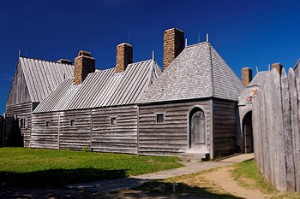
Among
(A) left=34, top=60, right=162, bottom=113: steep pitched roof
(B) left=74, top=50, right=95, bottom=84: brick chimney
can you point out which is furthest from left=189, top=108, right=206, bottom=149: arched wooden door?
(B) left=74, top=50, right=95, bottom=84: brick chimney

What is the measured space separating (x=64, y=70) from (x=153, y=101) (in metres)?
18.9

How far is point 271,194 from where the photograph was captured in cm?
697

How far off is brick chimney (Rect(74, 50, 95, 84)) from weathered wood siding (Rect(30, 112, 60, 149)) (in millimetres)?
3712

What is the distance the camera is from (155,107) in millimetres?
18312

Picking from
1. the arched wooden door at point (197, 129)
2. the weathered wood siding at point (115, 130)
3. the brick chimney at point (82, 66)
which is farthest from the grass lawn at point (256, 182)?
the brick chimney at point (82, 66)

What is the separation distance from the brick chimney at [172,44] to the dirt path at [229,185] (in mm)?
10670

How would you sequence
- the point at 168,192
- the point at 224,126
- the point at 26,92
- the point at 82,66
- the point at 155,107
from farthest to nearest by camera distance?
the point at 26,92, the point at 82,66, the point at 155,107, the point at 224,126, the point at 168,192

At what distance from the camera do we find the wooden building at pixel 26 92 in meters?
29.7

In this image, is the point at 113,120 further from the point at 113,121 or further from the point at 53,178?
the point at 53,178

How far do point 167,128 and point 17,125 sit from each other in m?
19.3

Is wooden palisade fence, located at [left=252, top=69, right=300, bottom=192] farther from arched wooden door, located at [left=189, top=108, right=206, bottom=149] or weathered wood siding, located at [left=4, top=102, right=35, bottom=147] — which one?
weathered wood siding, located at [left=4, top=102, right=35, bottom=147]

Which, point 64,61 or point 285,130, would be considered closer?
point 285,130

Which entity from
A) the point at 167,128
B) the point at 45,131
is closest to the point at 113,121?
the point at 167,128

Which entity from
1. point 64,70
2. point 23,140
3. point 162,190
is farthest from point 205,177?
point 64,70
